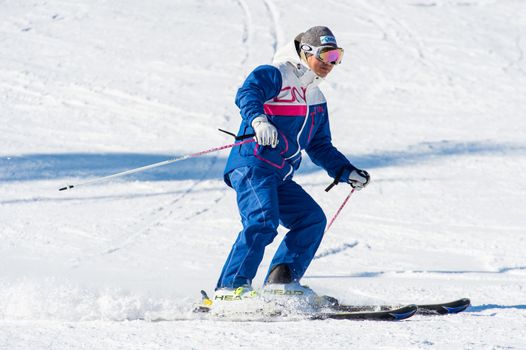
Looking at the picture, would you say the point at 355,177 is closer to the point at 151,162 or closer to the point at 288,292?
the point at 288,292

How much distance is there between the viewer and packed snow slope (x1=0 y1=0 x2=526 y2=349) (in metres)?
4.75


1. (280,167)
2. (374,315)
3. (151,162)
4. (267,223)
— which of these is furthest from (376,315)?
(151,162)

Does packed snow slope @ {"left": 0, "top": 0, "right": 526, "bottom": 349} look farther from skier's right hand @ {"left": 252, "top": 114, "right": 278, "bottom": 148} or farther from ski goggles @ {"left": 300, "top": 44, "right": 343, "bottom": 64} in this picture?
ski goggles @ {"left": 300, "top": 44, "right": 343, "bottom": 64}

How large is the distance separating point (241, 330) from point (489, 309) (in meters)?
1.73

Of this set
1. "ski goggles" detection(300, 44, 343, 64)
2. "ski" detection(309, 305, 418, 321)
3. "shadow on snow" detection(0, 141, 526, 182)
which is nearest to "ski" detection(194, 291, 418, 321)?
"ski" detection(309, 305, 418, 321)

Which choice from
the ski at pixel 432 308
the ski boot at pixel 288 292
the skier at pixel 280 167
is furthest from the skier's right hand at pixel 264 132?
the ski at pixel 432 308

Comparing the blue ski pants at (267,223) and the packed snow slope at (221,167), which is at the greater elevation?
the blue ski pants at (267,223)

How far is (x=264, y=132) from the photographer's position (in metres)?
4.49

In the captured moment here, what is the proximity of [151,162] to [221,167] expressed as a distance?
838mm

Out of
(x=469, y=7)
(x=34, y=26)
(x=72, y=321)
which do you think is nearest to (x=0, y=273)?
(x=72, y=321)

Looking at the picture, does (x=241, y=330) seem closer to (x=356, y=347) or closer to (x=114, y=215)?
(x=356, y=347)

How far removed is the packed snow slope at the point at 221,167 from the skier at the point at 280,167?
0.48 metres

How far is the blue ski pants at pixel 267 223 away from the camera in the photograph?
4.81 meters

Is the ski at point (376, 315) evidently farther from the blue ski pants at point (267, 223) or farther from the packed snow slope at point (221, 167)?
the blue ski pants at point (267, 223)
